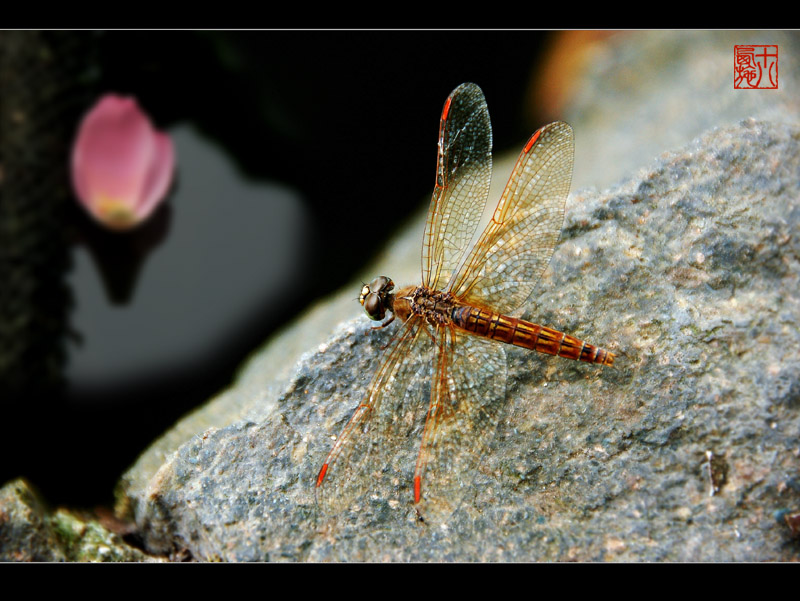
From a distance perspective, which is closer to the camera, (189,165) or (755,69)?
(755,69)

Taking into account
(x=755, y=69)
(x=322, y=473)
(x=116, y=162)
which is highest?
(x=755, y=69)

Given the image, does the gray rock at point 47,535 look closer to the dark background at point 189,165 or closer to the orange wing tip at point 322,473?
the orange wing tip at point 322,473

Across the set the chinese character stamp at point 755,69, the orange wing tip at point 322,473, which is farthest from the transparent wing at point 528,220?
the chinese character stamp at point 755,69

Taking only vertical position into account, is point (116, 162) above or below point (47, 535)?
above

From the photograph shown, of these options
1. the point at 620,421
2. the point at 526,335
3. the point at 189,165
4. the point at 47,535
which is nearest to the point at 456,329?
the point at 526,335

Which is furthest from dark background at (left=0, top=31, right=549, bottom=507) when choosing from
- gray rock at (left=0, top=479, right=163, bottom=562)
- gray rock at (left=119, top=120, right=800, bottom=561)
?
gray rock at (left=119, top=120, right=800, bottom=561)

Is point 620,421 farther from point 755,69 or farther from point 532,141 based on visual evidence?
point 755,69
